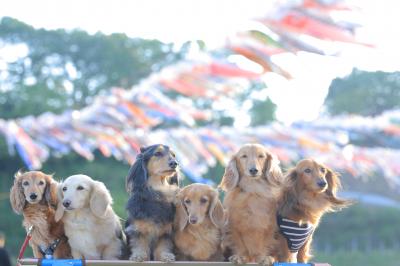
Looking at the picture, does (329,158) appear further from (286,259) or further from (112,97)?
(286,259)

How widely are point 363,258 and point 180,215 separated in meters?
18.6

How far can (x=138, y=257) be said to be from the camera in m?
4.34

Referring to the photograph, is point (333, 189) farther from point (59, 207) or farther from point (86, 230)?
point (59, 207)

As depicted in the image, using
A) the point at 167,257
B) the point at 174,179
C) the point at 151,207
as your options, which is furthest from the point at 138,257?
the point at 174,179

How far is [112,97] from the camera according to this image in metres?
13.5

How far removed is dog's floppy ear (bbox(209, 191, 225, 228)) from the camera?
14.9 feet

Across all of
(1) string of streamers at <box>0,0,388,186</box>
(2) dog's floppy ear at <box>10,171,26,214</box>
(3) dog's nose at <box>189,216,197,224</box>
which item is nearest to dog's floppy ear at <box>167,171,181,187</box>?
(3) dog's nose at <box>189,216,197,224</box>

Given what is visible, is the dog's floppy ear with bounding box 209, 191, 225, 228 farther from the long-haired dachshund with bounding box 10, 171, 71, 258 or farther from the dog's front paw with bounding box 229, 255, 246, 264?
the long-haired dachshund with bounding box 10, 171, 71, 258

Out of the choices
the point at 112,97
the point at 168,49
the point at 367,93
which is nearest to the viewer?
the point at 112,97

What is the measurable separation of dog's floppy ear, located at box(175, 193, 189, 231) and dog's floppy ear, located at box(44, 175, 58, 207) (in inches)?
29.8

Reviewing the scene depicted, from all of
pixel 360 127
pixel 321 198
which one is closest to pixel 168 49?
pixel 360 127

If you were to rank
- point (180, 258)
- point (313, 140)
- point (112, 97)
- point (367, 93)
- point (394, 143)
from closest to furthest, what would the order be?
point (180, 258) < point (112, 97) < point (313, 140) < point (394, 143) < point (367, 93)

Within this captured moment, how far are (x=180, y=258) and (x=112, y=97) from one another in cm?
919

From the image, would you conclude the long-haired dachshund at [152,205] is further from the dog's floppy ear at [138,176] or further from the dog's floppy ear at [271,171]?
the dog's floppy ear at [271,171]
